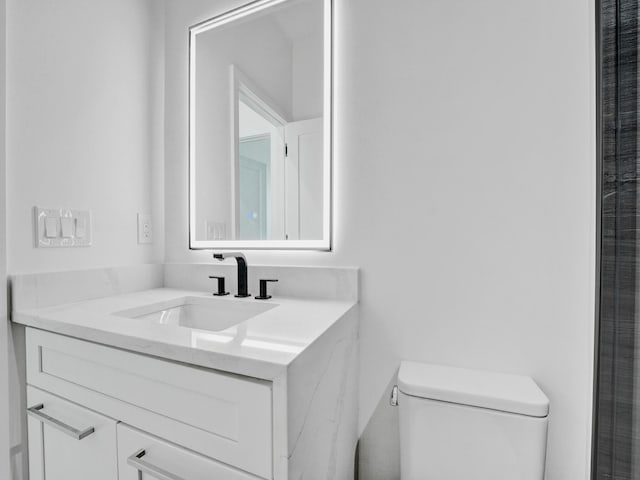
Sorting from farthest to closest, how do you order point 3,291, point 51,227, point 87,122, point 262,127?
1. point 262,127
2. point 87,122
3. point 51,227
4. point 3,291

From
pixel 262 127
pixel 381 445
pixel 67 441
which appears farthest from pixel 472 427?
pixel 262 127

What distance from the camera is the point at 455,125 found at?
93cm

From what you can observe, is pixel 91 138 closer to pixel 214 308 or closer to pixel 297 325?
pixel 214 308

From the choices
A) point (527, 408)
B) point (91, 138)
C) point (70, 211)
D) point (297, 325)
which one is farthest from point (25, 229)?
point (527, 408)

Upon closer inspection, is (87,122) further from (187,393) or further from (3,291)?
(187,393)

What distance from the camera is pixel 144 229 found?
1.35 metres

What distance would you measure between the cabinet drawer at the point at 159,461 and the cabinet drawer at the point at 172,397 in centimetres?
2

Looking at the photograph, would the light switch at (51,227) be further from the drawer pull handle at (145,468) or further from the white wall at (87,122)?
the drawer pull handle at (145,468)

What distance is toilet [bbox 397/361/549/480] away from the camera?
0.71 metres

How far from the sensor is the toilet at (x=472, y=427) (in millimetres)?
713

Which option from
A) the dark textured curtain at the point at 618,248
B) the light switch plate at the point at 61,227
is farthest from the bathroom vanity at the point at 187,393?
the dark textured curtain at the point at 618,248

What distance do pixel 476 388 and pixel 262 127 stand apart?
114cm

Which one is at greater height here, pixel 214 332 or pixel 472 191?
pixel 472 191

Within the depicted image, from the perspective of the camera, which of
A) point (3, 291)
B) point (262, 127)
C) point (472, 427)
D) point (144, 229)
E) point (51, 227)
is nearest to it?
point (472, 427)
